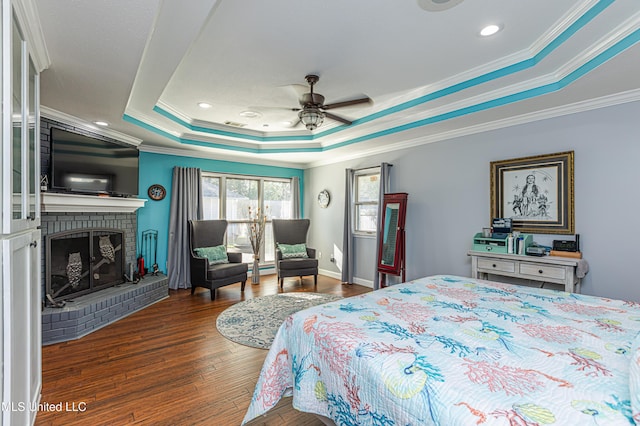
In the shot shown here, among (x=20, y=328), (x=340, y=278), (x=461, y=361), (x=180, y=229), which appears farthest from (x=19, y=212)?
(x=340, y=278)

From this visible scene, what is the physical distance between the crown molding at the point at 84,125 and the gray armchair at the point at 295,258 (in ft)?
8.60

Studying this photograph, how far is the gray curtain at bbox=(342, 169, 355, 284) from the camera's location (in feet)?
18.4

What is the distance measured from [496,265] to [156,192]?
5.08 m

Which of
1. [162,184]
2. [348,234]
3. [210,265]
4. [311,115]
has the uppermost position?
[311,115]

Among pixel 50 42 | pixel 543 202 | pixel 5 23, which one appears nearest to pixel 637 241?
pixel 543 202

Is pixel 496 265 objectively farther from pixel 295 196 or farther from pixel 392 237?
pixel 295 196

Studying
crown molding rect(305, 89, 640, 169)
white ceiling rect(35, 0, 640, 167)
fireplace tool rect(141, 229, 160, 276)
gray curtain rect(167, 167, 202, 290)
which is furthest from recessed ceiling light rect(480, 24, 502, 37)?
fireplace tool rect(141, 229, 160, 276)

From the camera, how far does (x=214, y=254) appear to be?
4.91 m

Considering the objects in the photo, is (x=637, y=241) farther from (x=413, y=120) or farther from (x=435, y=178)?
(x=413, y=120)

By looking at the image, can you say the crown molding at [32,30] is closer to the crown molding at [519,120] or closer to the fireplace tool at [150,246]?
the fireplace tool at [150,246]

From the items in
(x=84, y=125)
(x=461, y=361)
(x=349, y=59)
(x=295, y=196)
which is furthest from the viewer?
(x=295, y=196)

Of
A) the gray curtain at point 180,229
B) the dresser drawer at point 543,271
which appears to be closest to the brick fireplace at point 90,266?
the gray curtain at point 180,229

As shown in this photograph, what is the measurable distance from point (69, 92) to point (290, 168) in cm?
426

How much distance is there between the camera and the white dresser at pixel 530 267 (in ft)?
9.54
